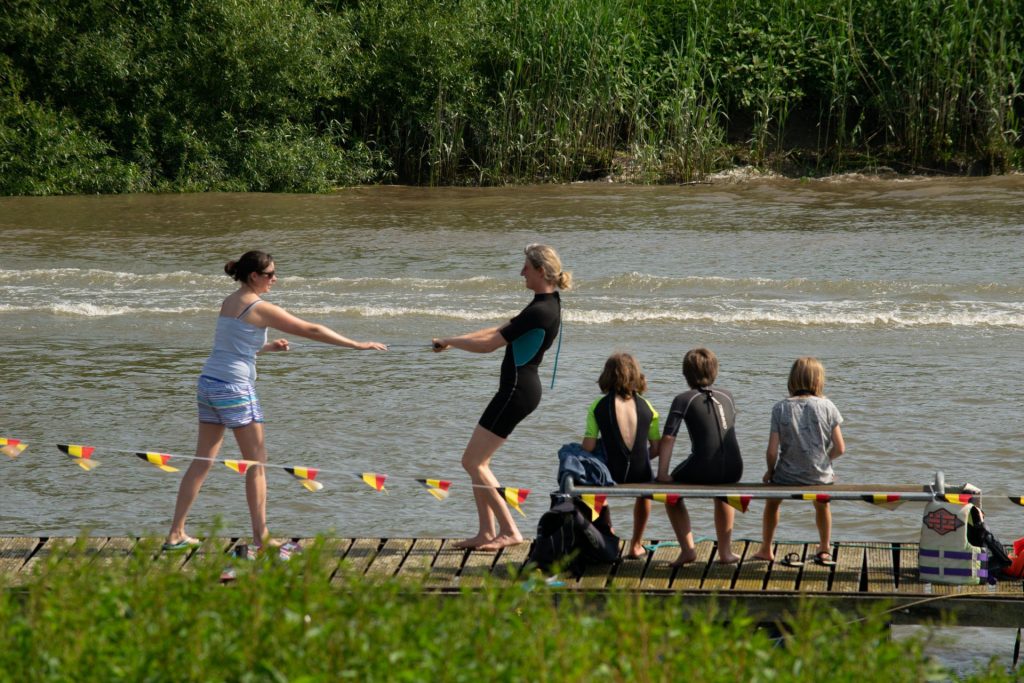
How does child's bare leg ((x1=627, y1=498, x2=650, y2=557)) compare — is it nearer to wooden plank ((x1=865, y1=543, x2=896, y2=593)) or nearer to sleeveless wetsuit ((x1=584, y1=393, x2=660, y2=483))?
sleeveless wetsuit ((x1=584, y1=393, x2=660, y2=483))

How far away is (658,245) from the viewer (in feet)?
72.5

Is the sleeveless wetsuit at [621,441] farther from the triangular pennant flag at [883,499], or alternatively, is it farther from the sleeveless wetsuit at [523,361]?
the triangular pennant flag at [883,499]

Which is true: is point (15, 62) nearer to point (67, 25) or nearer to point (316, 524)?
point (67, 25)

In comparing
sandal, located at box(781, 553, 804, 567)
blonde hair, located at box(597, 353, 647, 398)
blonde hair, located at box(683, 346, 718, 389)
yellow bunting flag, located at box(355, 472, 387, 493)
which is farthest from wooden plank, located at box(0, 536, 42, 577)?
sandal, located at box(781, 553, 804, 567)

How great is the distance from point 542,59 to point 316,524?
23280mm

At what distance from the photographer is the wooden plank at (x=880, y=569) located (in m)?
6.56

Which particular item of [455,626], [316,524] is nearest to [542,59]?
[316,524]

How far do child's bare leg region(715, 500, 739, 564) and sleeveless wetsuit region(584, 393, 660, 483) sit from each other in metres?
0.44

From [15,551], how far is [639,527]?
10.6 ft

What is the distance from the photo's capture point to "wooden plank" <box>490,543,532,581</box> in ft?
22.4

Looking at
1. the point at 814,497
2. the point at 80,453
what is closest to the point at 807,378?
the point at 814,497

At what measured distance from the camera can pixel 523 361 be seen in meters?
7.20

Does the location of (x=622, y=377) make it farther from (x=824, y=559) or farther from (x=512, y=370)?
(x=824, y=559)

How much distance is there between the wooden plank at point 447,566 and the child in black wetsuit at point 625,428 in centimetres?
87
